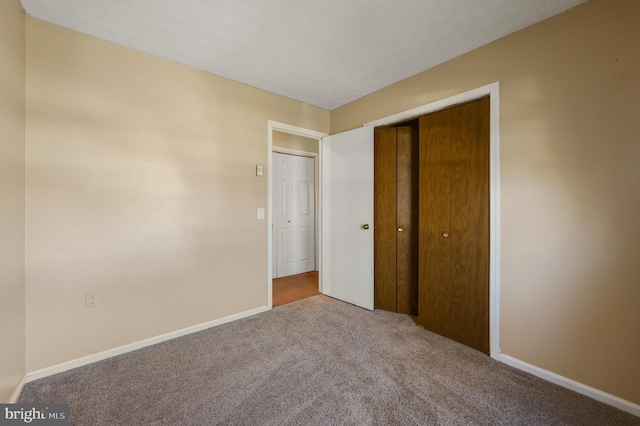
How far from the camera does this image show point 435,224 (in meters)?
2.37

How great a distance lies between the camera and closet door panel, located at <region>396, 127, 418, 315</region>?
2.73m

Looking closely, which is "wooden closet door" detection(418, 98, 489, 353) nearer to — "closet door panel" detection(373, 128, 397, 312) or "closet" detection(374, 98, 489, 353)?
"closet" detection(374, 98, 489, 353)

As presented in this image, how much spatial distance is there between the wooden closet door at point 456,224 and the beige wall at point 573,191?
0.15 meters

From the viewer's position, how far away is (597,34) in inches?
61.2

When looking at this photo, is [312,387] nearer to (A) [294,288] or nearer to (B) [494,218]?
(B) [494,218]

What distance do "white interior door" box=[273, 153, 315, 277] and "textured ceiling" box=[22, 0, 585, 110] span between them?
1.96 metres

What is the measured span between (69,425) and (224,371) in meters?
0.80

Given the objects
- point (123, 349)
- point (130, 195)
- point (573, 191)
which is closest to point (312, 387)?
point (123, 349)

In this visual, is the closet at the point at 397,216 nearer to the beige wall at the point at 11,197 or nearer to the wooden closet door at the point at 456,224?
the wooden closet door at the point at 456,224

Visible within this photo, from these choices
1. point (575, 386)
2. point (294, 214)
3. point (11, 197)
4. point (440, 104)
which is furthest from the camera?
point (294, 214)

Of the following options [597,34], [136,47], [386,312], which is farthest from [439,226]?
[136,47]

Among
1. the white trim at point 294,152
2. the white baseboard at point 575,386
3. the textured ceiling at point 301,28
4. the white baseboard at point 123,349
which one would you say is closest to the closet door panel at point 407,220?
the textured ceiling at point 301,28

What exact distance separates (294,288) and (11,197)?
9.45ft

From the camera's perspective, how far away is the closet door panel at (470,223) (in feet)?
6.70
